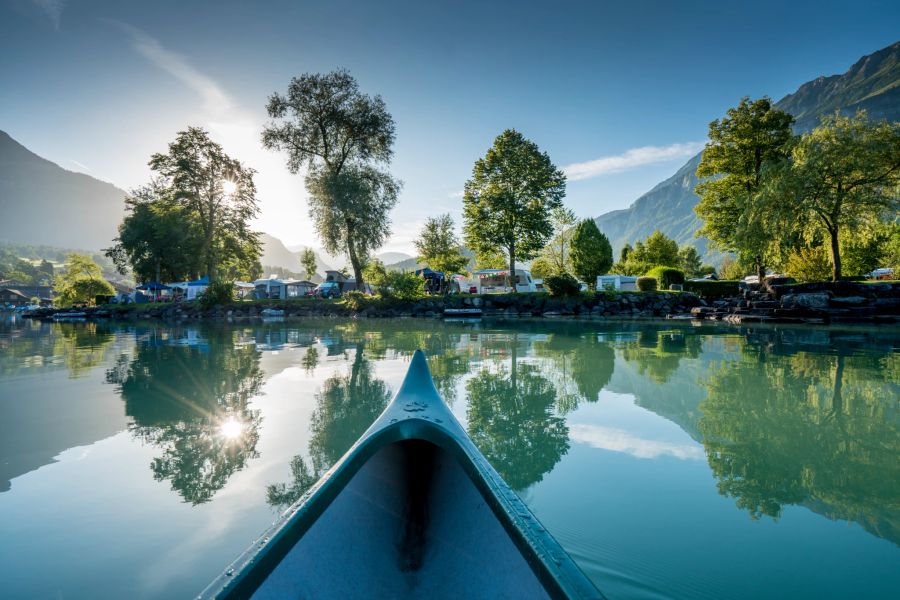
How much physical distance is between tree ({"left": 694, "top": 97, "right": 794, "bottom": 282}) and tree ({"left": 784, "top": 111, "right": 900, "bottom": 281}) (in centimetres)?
261

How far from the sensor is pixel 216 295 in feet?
110

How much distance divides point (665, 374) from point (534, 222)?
23.9 m

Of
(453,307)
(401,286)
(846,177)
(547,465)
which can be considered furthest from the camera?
(401,286)

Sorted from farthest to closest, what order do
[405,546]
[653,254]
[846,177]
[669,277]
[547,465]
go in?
[653,254] < [669,277] < [846,177] < [547,465] < [405,546]

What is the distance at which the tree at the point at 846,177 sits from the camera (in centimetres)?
1873

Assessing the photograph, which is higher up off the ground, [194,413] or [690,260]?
[690,260]

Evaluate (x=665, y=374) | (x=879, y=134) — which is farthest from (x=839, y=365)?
(x=879, y=134)

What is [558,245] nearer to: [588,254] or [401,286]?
[588,254]

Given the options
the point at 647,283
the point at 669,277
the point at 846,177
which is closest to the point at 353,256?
the point at 647,283

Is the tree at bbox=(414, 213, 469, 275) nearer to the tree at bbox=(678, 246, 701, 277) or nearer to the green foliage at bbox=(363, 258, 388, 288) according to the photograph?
the green foliage at bbox=(363, 258, 388, 288)

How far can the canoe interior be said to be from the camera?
63.6 inches

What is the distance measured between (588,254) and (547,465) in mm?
45711

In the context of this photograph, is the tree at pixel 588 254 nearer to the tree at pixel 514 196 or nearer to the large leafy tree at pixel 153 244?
the tree at pixel 514 196

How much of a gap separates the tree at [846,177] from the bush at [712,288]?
14.3 metres
